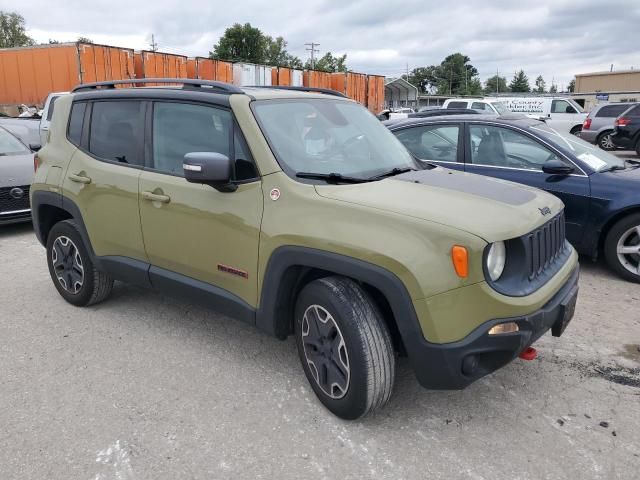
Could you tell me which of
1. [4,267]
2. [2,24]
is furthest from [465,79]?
[4,267]

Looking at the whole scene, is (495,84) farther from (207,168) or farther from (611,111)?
(207,168)

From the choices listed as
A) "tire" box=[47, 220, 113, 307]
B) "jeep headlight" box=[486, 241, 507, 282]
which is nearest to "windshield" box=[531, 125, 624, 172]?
"jeep headlight" box=[486, 241, 507, 282]

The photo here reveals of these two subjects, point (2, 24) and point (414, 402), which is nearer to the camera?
point (414, 402)

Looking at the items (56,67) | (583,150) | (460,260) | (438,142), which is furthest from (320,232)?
(56,67)

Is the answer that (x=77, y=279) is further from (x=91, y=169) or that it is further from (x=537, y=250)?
(x=537, y=250)

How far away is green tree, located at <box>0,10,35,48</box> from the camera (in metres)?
57.0

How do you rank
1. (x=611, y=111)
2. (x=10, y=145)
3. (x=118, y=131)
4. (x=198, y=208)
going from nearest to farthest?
(x=198, y=208)
(x=118, y=131)
(x=10, y=145)
(x=611, y=111)

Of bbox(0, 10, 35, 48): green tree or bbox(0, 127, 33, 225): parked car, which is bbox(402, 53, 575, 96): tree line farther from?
bbox(0, 127, 33, 225): parked car

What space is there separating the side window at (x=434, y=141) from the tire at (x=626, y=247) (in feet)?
5.79

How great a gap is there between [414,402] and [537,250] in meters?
1.12

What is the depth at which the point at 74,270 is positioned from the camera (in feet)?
14.7

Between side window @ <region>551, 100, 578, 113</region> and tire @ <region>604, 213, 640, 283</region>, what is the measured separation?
17.8 m

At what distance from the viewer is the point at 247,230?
3.10m

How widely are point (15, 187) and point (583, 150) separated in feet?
23.1
